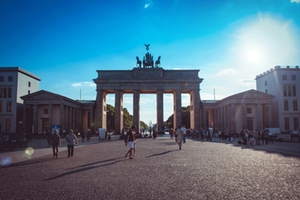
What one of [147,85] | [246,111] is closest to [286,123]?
[246,111]

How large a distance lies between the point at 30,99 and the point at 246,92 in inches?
1966

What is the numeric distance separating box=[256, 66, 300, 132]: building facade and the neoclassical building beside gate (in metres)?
19.8

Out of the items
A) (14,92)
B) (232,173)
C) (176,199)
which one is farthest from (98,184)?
(14,92)

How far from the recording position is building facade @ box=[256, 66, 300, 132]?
2424 inches

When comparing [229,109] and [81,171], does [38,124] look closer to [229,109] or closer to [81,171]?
[229,109]

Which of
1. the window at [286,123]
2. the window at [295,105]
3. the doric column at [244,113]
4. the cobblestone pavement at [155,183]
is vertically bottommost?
the cobblestone pavement at [155,183]

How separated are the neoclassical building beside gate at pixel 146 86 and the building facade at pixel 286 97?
1983 centimetres

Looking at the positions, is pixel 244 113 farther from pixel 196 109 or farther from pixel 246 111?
pixel 196 109

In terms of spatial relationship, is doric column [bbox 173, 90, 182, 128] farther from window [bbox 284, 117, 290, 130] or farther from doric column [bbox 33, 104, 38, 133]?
doric column [bbox 33, 104, 38, 133]

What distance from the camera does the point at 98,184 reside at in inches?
336

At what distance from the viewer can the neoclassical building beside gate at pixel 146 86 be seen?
6291 centimetres

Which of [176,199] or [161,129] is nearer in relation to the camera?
[176,199]

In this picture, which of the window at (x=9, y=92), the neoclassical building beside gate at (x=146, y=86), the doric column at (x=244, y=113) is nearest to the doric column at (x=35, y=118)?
the window at (x=9, y=92)

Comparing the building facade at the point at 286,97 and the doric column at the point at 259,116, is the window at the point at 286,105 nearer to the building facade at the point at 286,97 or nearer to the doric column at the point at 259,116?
the building facade at the point at 286,97
